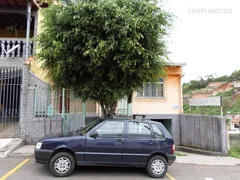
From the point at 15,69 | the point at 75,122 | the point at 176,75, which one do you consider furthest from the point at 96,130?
the point at 176,75

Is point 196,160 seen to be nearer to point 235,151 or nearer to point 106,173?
point 235,151

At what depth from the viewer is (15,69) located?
31.8 feet

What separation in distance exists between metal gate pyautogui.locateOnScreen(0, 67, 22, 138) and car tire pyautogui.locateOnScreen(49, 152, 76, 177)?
4263 mm

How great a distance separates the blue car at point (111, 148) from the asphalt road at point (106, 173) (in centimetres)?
32

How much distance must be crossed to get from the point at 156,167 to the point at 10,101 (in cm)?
719

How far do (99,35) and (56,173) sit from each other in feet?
13.3

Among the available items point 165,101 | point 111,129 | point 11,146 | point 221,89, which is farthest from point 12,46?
point 221,89

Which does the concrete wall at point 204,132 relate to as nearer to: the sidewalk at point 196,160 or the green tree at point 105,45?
the sidewalk at point 196,160

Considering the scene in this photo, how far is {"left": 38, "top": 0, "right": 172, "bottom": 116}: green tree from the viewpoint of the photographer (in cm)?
636

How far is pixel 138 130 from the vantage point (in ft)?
19.7

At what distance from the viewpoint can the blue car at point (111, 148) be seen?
221 inches

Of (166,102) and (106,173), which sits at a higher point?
(166,102)

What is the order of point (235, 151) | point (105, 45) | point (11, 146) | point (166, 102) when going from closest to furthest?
point (105, 45)
point (11, 146)
point (235, 151)
point (166, 102)

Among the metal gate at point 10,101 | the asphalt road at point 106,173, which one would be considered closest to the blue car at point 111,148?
the asphalt road at point 106,173
